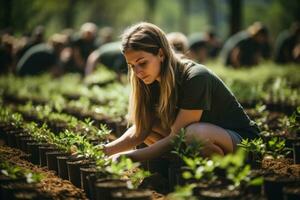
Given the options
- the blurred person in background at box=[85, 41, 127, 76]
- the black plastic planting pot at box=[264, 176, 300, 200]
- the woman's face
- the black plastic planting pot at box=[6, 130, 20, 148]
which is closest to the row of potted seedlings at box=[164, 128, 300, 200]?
the black plastic planting pot at box=[264, 176, 300, 200]

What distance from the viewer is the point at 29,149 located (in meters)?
6.21

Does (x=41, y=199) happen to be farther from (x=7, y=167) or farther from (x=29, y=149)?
(x=29, y=149)

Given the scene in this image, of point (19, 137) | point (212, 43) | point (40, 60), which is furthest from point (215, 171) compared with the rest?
point (212, 43)

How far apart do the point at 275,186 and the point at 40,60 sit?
11.8m

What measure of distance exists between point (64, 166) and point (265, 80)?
24.5 feet

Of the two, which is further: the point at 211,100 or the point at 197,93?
the point at 211,100

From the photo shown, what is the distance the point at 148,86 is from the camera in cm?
543

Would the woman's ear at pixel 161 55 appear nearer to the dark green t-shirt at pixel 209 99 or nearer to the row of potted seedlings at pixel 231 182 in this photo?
the dark green t-shirt at pixel 209 99

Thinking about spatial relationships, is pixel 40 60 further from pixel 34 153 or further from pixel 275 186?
pixel 275 186

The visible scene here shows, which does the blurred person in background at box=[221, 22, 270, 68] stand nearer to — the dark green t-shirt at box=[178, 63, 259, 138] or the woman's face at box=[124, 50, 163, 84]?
the dark green t-shirt at box=[178, 63, 259, 138]

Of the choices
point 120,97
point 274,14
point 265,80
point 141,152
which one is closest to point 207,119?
point 141,152

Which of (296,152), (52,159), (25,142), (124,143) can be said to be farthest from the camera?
(25,142)

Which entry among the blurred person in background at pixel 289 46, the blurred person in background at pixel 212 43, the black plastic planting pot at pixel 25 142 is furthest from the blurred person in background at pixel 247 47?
the black plastic planting pot at pixel 25 142

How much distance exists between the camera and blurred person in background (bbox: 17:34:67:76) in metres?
15.1
